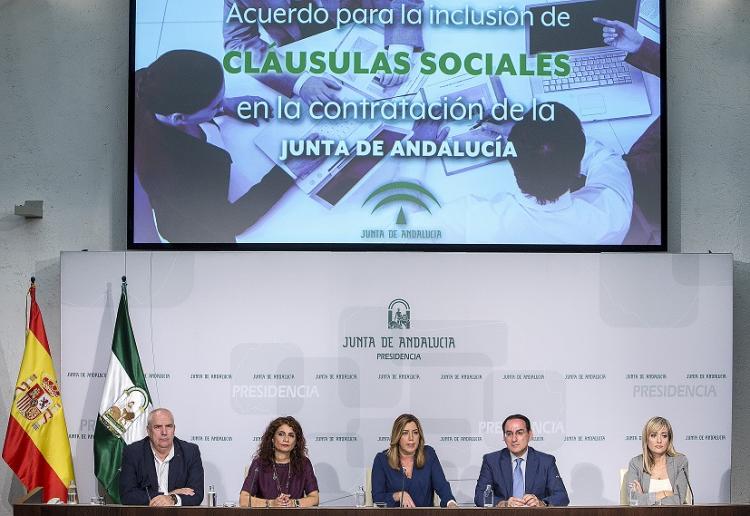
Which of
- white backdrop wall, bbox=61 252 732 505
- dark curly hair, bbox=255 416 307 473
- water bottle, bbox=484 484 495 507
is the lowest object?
water bottle, bbox=484 484 495 507

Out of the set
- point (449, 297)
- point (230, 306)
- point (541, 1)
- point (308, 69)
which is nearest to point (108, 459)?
point (230, 306)

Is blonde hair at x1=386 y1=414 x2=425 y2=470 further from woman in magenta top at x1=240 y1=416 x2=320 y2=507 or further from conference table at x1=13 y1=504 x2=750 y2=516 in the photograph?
conference table at x1=13 y1=504 x2=750 y2=516

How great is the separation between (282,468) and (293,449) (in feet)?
0.38

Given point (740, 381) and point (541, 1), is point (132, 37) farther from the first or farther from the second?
point (740, 381)

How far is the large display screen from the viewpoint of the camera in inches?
258

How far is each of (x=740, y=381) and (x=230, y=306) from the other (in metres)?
3.17

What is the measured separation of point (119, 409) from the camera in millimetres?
6191

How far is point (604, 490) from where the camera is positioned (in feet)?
20.8

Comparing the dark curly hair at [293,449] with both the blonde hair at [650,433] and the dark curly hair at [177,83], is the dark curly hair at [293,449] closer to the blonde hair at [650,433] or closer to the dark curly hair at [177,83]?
the blonde hair at [650,433]

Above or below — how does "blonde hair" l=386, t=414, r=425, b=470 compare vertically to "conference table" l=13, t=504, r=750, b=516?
above

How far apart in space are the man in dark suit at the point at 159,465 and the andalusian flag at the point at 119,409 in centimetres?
32

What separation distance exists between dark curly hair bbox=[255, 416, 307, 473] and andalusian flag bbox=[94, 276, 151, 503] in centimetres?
82

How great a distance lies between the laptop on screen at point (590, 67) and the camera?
6625mm

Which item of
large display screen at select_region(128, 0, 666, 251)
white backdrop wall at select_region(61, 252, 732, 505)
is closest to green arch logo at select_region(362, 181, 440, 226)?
large display screen at select_region(128, 0, 666, 251)
